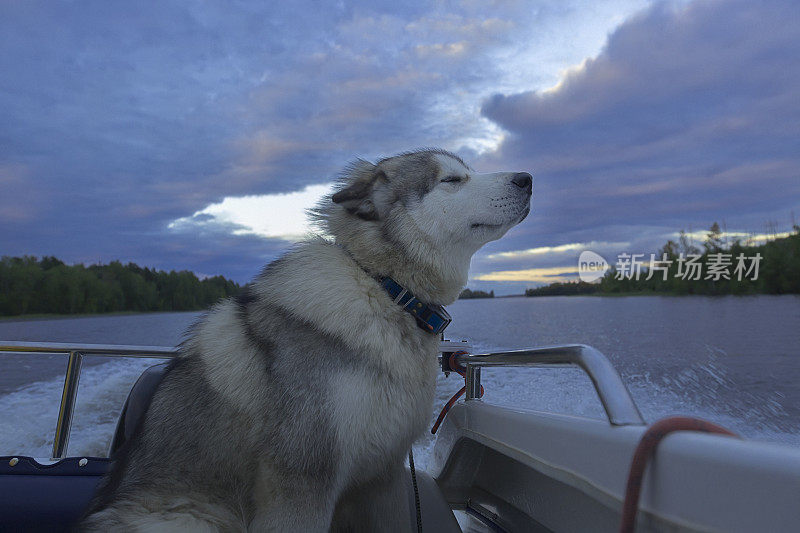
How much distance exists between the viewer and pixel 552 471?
1306 millimetres

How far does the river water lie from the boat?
224mm

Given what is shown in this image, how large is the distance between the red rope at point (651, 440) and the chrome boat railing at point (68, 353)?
2170mm

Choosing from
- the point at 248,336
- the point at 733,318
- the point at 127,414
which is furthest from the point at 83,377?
the point at 733,318

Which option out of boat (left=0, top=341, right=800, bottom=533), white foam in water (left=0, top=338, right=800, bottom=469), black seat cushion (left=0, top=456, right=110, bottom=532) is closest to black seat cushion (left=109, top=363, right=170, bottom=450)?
boat (left=0, top=341, right=800, bottom=533)

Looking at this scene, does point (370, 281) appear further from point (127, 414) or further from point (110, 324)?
point (110, 324)

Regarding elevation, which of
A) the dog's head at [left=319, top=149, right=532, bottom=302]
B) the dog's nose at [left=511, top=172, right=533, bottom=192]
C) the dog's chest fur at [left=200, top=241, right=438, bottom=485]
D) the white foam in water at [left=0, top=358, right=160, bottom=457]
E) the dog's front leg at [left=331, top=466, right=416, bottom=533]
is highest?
the dog's nose at [left=511, top=172, right=533, bottom=192]

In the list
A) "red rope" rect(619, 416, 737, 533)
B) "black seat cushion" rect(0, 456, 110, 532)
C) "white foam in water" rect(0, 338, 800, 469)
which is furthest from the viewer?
"white foam in water" rect(0, 338, 800, 469)

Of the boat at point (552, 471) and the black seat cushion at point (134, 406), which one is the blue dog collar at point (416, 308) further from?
the black seat cushion at point (134, 406)

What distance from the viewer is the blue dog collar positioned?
5.68ft

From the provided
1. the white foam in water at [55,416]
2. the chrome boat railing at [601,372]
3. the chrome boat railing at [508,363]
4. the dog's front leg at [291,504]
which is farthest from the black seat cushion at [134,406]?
the white foam in water at [55,416]

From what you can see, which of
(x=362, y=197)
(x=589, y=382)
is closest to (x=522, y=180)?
(x=362, y=197)

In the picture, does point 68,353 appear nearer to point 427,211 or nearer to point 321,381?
point 321,381

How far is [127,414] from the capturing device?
202cm

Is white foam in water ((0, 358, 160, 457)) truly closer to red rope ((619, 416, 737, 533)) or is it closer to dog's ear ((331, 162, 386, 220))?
dog's ear ((331, 162, 386, 220))
